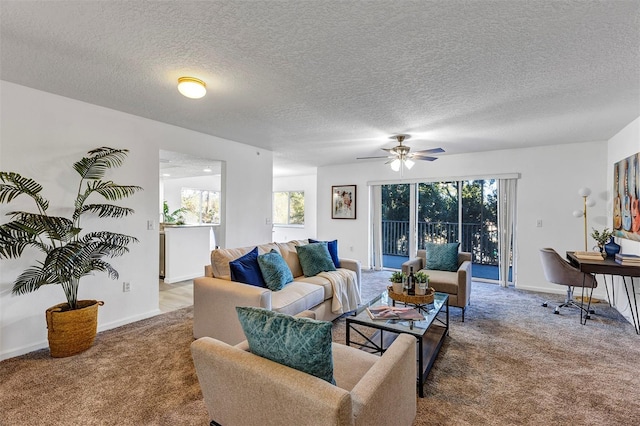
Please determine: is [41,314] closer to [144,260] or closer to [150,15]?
[144,260]

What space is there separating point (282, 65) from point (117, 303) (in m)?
3.10

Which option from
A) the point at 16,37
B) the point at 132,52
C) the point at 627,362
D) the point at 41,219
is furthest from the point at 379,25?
the point at 627,362

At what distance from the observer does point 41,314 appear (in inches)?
109

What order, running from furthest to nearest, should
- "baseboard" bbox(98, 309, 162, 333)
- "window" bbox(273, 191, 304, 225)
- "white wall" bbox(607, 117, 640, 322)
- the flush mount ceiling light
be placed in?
"window" bbox(273, 191, 304, 225), "white wall" bbox(607, 117, 640, 322), "baseboard" bbox(98, 309, 162, 333), the flush mount ceiling light

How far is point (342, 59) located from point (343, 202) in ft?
15.8

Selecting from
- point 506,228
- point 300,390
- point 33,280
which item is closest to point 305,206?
point 506,228

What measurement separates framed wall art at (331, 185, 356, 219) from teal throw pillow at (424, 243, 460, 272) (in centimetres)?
271

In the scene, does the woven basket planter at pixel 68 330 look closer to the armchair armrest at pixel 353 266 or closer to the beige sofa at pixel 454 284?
the armchair armrest at pixel 353 266

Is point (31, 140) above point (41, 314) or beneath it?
above

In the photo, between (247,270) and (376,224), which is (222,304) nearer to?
(247,270)

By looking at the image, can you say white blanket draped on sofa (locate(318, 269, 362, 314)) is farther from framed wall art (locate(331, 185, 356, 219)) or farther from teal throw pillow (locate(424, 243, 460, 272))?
framed wall art (locate(331, 185, 356, 219))

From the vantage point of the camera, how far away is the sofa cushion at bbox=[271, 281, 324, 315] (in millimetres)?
2656

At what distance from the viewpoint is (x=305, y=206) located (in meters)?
9.03

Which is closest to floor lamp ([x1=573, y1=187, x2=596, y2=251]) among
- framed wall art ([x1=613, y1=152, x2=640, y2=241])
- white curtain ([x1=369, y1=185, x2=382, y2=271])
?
framed wall art ([x1=613, y1=152, x2=640, y2=241])
